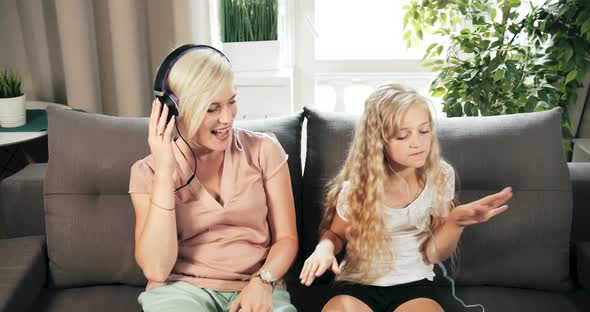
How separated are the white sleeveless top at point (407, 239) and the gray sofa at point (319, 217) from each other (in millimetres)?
226

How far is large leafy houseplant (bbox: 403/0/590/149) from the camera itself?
1990mm

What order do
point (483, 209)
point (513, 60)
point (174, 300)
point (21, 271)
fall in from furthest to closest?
point (513, 60) < point (21, 271) < point (174, 300) < point (483, 209)

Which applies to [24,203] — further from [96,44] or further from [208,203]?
[96,44]

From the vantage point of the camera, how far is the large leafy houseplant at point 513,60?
1990mm

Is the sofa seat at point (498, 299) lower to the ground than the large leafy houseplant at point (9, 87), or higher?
lower

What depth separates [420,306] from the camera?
133 centimetres

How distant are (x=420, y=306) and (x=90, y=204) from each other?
36.1 inches

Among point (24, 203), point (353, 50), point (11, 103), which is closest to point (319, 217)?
point (24, 203)

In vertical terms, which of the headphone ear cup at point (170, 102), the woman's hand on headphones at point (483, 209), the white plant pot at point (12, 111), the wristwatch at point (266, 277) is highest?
the headphone ear cup at point (170, 102)

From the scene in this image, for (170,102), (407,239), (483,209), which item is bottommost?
(407,239)

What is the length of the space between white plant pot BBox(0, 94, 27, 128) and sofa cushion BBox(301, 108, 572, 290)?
1237mm

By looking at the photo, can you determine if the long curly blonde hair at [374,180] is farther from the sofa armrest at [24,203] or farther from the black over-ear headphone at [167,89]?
the sofa armrest at [24,203]

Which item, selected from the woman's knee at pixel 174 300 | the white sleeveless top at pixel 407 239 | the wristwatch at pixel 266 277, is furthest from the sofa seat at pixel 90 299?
the white sleeveless top at pixel 407 239

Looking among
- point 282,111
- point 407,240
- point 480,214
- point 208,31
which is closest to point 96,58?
point 208,31
